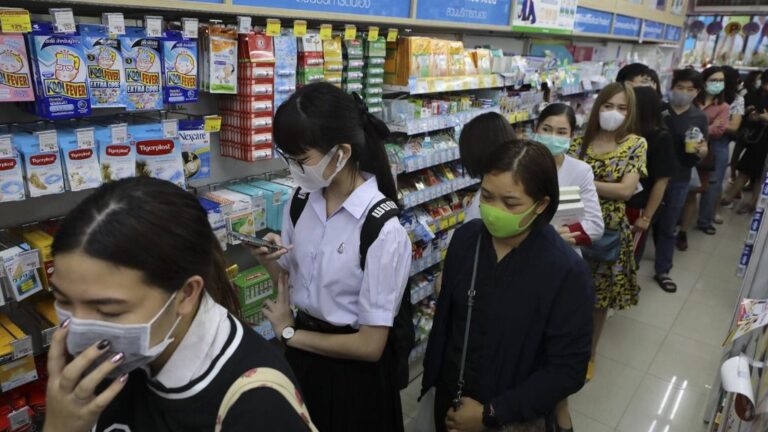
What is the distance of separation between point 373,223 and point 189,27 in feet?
3.52

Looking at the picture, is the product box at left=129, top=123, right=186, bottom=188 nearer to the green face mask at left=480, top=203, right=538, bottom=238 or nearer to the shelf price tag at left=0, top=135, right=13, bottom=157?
the shelf price tag at left=0, top=135, right=13, bottom=157

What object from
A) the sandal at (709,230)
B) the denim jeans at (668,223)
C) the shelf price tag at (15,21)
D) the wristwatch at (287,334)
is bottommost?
the sandal at (709,230)

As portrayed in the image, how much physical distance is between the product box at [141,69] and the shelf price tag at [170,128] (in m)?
0.07

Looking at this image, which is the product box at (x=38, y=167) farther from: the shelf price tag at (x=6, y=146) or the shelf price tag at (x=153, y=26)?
the shelf price tag at (x=153, y=26)

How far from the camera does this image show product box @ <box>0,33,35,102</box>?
1.52m

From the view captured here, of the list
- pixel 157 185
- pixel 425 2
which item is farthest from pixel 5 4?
pixel 425 2

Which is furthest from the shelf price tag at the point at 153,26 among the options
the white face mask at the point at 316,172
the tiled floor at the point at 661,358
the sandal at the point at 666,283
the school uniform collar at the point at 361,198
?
the sandal at the point at 666,283

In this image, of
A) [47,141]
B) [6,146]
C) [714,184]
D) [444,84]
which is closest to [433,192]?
[444,84]

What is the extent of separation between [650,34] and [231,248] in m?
6.53

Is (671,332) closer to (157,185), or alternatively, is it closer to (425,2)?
(425,2)

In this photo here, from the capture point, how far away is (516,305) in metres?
1.62

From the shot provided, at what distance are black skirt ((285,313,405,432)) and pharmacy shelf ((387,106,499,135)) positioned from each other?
1475mm

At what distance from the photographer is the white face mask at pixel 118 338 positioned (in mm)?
986

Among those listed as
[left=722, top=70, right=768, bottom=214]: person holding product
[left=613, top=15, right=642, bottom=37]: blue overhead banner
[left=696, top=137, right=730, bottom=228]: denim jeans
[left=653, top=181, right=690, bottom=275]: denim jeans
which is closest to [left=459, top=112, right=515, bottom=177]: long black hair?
[left=653, top=181, right=690, bottom=275]: denim jeans
